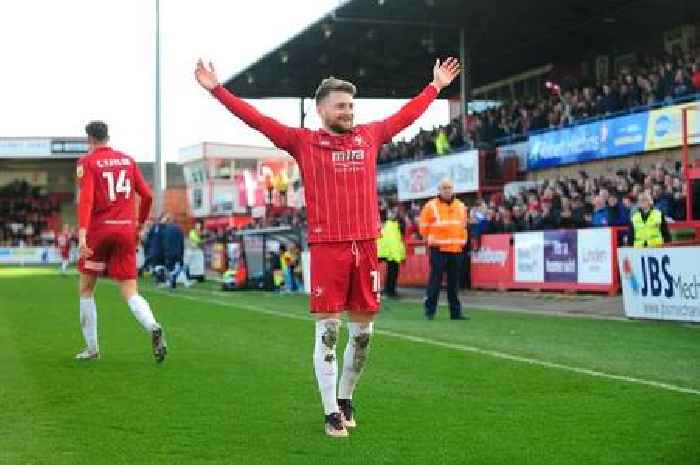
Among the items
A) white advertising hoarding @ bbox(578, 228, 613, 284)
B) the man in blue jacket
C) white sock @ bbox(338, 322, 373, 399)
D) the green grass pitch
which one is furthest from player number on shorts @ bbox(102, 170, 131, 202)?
the man in blue jacket

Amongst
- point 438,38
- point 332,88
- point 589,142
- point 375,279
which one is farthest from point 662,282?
point 438,38

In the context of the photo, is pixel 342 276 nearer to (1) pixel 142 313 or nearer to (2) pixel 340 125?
(2) pixel 340 125

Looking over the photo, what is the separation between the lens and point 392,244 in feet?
81.7

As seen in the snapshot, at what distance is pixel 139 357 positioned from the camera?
11.0 m

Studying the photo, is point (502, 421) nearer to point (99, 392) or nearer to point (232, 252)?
point (99, 392)

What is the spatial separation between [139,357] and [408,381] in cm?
315

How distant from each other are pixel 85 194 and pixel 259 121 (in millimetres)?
3747

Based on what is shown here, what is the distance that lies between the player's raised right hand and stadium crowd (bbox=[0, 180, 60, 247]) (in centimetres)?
7866

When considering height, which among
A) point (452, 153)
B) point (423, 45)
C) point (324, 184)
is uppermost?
point (423, 45)

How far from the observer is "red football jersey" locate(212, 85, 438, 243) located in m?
6.75

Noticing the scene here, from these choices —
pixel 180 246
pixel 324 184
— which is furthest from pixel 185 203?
pixel 324 184

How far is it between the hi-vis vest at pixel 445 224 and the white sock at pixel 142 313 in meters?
6.60

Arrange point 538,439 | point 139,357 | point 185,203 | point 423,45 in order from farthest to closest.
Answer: point 185,203
point 423,45
point 139,357
point 538,439

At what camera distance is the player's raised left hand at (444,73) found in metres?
7.42
